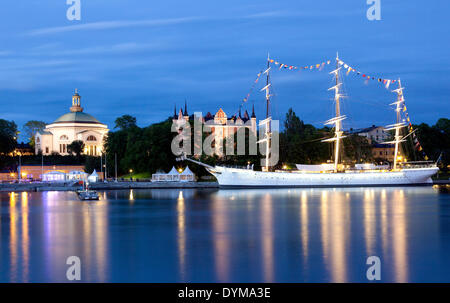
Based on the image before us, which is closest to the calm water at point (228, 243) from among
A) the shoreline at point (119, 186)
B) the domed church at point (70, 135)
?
the shoreline at point (119, 186)

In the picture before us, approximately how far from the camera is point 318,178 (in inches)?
3238

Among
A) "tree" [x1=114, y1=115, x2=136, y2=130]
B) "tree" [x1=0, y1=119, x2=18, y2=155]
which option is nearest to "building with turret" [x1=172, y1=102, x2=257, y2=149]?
"tree" [x1=114, y1=115, x2=136, y2=130]

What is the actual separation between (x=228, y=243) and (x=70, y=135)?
390 ft

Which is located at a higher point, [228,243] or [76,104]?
[76,104]

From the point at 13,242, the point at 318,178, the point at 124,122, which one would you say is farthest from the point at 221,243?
the point at 124,122

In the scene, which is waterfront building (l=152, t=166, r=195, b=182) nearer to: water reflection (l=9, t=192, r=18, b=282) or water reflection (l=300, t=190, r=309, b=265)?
water reflection (l=300, t=190, r=309, b=265)

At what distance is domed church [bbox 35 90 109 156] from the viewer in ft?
447

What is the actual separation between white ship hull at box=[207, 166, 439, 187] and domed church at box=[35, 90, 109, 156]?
61.5 metres

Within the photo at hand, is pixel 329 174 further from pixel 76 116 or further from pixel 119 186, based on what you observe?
pixel 76 116

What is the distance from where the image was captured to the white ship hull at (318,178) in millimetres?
80688

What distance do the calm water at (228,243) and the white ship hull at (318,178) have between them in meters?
32.9
